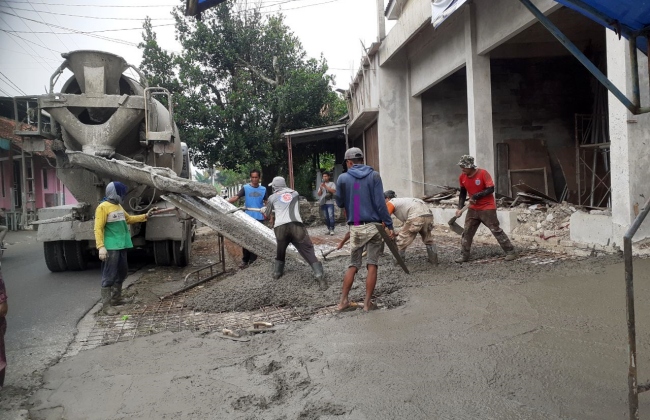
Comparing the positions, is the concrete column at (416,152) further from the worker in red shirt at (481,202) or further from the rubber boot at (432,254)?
the rubber boot at (432,254)

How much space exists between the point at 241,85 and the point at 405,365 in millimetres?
18148

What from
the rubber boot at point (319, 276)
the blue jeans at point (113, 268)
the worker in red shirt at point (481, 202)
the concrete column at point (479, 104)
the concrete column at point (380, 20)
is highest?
the concrete column at point (380, 20)

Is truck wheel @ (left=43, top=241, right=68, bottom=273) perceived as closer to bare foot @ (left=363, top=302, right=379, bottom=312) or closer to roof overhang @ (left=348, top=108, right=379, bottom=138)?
bare foot @ (left=363, top=302, right=379, bottom=312)

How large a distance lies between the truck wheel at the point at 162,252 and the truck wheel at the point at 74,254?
3.99 ft

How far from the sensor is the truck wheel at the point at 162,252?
837 centimetres

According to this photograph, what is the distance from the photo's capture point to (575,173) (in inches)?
457

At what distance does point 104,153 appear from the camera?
24.1ft

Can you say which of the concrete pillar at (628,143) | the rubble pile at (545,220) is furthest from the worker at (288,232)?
the rubble pile at (545,220)

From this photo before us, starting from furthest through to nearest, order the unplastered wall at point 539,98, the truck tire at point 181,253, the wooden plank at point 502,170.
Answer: the unplastered wall at point 539,98, the wooden plank at point 502,170, the truck tire at point 181,253

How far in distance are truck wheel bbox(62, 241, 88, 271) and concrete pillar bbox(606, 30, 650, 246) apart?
314 inches

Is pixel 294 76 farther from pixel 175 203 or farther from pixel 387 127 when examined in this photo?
pixel 175 203

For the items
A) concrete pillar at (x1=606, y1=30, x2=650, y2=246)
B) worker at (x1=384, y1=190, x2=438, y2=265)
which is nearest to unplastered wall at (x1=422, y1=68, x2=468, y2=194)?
worker at (x1=384, y1=190, x2=438, y2=265)

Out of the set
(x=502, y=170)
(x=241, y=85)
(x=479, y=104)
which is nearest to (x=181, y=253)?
(x=479, y=104)

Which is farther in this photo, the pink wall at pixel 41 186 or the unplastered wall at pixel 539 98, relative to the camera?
the pink wall at pixel 41 186
